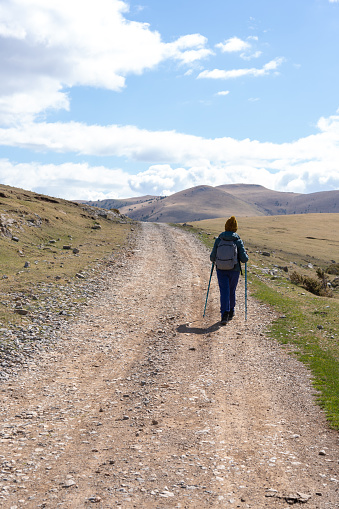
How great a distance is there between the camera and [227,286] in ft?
45.0

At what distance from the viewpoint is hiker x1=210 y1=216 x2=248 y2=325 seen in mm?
13492

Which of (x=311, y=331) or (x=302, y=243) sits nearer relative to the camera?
(x=311, y=331)

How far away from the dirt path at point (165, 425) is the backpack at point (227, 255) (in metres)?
2.10

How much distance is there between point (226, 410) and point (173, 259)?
20.2 m

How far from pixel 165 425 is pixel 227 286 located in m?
7.45

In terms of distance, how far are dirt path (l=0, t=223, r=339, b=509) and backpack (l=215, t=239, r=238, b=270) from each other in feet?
6.89

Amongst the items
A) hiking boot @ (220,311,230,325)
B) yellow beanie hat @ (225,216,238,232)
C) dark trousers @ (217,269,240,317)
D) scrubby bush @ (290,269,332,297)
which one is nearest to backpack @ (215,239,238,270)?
dark trousers @ (217,269,240,317)

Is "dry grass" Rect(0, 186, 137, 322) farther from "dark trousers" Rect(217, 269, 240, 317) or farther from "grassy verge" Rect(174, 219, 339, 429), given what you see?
"grassy verge" Rect(174, 219, 339, 429)

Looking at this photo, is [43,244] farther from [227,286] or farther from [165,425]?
[165,425]

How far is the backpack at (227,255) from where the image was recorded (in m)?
13.5

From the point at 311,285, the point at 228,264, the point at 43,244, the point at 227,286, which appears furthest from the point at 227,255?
the point at 43,244

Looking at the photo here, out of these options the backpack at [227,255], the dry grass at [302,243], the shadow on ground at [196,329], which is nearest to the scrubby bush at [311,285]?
the backpack at [227,255]

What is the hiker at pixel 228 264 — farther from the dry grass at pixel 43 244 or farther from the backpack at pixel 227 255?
the dry grass at pixel 43 244

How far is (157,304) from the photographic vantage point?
15.9 metres
